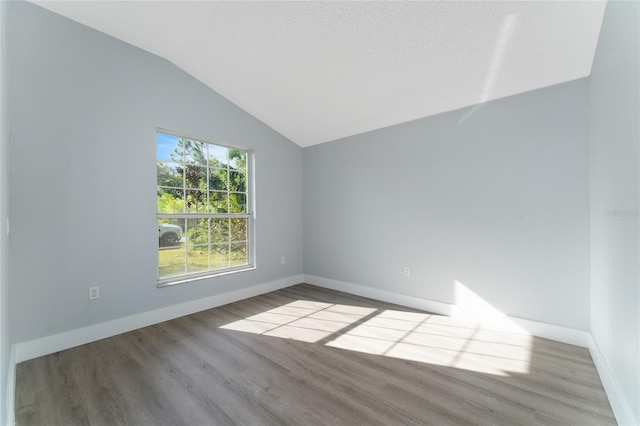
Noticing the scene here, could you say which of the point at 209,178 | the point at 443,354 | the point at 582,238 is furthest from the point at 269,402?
the point at 582,238

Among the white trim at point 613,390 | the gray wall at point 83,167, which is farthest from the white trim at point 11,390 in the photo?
the white trim at point 613,390

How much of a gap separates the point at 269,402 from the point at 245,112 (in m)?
3.46

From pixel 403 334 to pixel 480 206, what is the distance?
1583mm

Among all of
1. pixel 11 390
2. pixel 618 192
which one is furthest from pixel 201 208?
pixel 618 192

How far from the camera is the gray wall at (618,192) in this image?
140 centimetres

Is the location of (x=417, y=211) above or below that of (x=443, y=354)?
above

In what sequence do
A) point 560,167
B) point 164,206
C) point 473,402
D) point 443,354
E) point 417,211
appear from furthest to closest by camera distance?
1. point 417,211
2. point 164,206
3. point 560,167
4. point 443,354
5. point 473,402

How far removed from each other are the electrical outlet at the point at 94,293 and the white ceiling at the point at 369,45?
2477 mm

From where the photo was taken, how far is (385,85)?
114 inches

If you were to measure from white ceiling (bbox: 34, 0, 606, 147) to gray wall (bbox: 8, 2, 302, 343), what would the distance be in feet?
0.97

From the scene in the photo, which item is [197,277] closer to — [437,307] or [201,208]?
[201,208]

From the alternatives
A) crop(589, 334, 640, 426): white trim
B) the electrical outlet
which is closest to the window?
the electrical outlet

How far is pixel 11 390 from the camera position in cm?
178

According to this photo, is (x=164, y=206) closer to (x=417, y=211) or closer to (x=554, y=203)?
(x=417, y=211)
